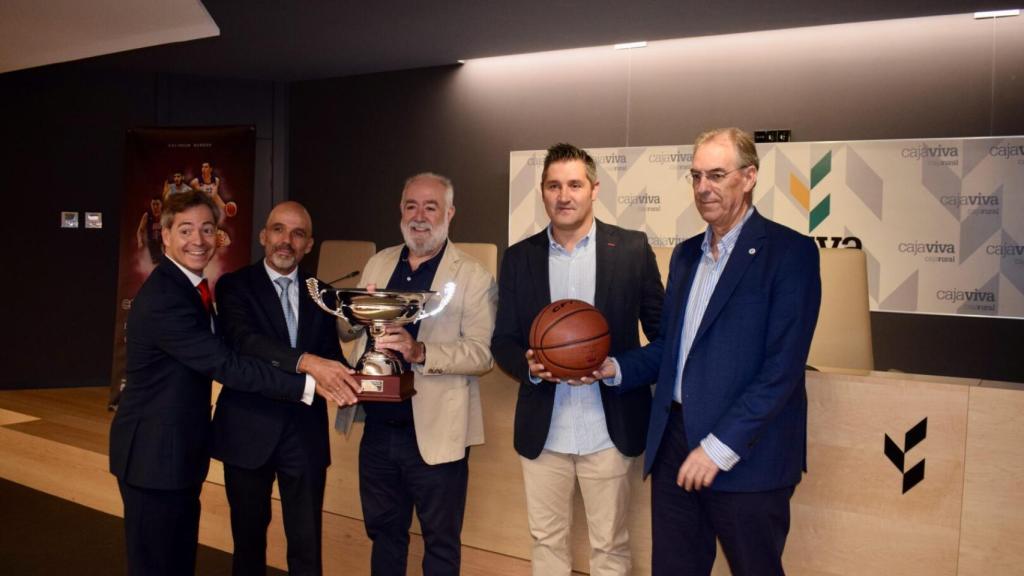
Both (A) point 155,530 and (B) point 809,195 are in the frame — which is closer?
(A) point 155,530

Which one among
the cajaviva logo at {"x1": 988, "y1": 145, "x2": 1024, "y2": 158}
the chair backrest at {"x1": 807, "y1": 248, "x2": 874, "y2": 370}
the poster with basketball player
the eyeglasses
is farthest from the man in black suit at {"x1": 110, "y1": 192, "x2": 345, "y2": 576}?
the cajaviva logo at {"x1": 988, "y1": 145, "x2": 1024, "y2": 158}

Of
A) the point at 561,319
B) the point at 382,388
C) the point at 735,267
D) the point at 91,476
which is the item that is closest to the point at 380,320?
the point at 382,388

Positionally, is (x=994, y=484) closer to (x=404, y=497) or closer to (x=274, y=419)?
(x=404, y=497)

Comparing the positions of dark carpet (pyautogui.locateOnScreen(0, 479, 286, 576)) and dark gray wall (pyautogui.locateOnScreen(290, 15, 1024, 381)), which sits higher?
dark gray wall (pyautogui.locateOnScreen(290, 15, 1024, 381))

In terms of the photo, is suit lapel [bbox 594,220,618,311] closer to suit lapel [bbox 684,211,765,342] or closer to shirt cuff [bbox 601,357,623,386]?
Answer: shirt cuff [bbox 601,357,623,386]

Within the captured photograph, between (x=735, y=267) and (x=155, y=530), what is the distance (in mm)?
1735

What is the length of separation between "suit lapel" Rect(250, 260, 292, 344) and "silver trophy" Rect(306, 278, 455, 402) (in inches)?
7.3

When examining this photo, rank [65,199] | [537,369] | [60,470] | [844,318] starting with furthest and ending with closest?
Result: 1. [65,199]
2. [60,470]
3. [844,318]
4. [537,369]

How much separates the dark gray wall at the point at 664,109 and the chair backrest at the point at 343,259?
1612mm

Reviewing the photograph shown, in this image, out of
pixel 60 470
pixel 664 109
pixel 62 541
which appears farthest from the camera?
pixel 664 109

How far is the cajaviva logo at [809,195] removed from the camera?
5.11m

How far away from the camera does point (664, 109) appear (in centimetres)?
580

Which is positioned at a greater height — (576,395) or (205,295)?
(205,295)

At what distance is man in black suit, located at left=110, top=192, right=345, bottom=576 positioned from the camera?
2.20m
